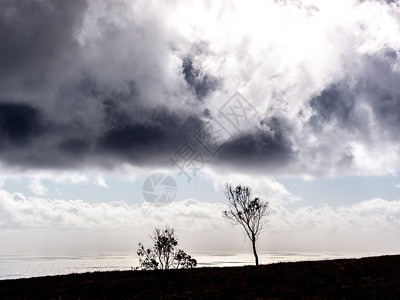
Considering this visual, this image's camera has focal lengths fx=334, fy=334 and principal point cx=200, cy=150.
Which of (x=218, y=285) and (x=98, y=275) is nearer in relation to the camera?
(x=218, y=285)

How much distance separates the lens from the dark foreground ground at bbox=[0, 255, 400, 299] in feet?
73.0

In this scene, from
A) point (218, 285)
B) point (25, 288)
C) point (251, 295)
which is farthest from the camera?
point (25, 288)

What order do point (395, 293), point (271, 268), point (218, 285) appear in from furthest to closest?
point (271, 268) → point (218, 285) → point (395, 293)

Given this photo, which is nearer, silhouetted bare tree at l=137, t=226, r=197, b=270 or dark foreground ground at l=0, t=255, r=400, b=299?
dark foreground ground at l=0, t=255, r=400, b=299

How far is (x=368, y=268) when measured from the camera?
31.4m

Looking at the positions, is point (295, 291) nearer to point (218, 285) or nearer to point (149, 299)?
point (218, 285)

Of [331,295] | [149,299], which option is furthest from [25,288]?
[331,295]

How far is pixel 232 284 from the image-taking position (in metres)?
27.2

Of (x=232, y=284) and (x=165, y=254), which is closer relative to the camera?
(x=232, y=284)

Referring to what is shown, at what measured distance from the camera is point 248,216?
55469mm

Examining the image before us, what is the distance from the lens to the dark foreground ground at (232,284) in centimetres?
2225

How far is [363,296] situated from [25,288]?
90.5ft

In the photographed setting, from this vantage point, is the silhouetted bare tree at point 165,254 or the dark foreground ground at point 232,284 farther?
the silhouetted bare tree at point 165,254

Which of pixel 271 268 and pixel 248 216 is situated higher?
pixel 248 216
